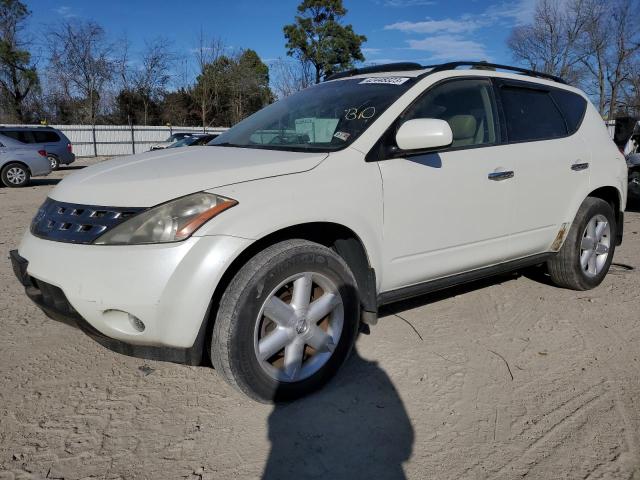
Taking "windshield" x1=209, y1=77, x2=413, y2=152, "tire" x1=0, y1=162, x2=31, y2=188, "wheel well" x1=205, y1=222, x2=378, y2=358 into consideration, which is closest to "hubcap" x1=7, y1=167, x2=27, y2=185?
"tire" x1=0, y1=162, x2=31, y2=188

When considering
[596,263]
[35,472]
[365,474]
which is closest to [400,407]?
[365,474]

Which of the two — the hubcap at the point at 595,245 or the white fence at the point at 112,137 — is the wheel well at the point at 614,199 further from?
the white fence at the point at 112,137

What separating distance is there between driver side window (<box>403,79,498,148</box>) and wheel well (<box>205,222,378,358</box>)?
879mm

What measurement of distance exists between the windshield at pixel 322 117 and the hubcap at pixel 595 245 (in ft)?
7.07

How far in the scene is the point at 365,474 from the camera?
6.84 feet

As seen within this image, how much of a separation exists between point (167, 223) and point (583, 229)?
3293 millimetres

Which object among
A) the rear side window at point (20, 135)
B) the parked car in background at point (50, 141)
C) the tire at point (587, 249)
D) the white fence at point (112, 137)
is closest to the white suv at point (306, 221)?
the tire at point (587, 249)

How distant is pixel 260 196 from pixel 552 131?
257 cm

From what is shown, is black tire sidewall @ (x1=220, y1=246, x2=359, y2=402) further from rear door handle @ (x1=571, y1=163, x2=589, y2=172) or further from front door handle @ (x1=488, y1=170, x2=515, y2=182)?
rear door handle @ (x1=571, y1=163, x2=589, y2=172)

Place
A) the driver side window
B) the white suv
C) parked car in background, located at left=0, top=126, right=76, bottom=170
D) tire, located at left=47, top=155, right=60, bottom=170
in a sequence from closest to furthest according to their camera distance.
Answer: the white suv
the driver side window
parked car in background, located at left=0, top=126, right=76, bottom=170
tire, located at left=47, top=155, right=60, bottom=170

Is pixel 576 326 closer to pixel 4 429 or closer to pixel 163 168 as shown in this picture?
pixel 163 168

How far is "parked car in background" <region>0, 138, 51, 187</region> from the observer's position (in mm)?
13016

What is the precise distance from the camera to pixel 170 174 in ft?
8.03

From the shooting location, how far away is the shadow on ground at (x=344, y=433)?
2123mm
